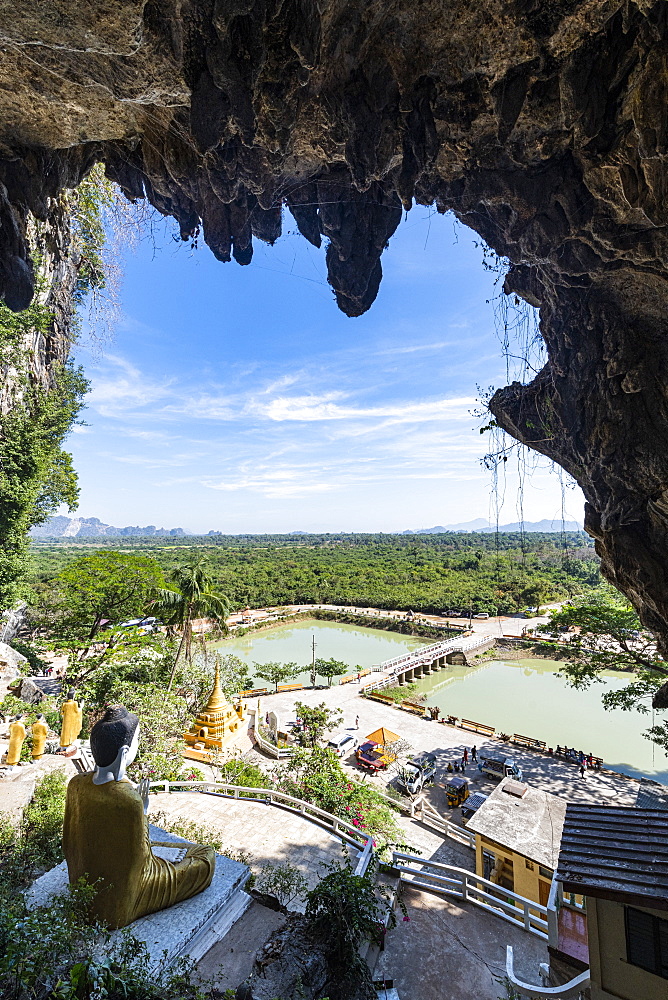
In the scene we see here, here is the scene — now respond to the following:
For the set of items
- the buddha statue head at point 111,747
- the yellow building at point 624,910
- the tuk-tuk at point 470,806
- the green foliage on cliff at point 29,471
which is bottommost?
the tuk-tuk at point 470,806

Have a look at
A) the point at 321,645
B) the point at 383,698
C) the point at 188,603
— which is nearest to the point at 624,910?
the point at 188,603

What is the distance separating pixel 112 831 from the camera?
3.68 metres

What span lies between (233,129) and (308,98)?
1267 millimetres

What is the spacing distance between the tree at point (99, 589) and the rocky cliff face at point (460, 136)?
32.9 feet

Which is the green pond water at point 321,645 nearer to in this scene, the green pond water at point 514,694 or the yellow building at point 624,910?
the green pond water at point 514,694

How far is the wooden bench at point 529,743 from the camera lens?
1570 centimetres

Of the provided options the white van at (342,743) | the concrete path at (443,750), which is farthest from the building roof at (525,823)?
the white van at (342,743)

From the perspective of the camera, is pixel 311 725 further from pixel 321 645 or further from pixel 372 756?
pixel 321 645

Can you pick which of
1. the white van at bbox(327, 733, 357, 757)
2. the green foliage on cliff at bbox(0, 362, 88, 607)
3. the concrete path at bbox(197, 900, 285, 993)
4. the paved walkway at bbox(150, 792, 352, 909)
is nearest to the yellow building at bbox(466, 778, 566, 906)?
the paved walkway at bbox(150, 792, 352, 909)

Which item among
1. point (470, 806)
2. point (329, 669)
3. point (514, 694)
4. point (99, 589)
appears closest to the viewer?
point (470, 806)

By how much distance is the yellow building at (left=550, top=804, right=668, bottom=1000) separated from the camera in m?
3.17

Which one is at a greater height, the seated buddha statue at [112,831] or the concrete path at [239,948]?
the seated buddha statue at [112,831]

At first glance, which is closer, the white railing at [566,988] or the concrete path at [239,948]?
the white railing at [566,988]

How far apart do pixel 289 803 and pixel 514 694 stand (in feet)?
67.3
